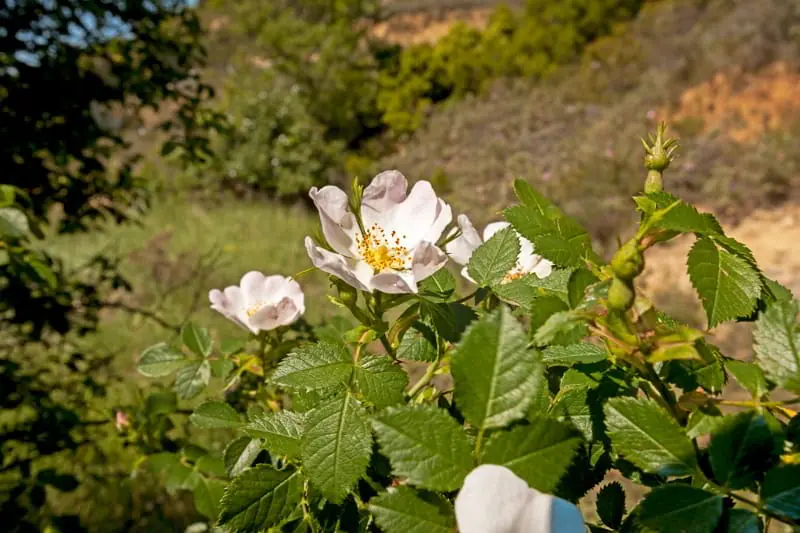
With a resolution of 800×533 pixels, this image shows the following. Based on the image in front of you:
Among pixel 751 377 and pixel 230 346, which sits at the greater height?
pixel 751 377

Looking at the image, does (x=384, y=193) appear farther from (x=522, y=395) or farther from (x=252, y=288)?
(x=252, y=288)

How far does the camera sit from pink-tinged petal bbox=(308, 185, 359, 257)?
23.8 inches

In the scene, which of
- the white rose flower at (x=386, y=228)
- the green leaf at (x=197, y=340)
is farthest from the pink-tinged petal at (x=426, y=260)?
the green leaf at (x=197, y=340)

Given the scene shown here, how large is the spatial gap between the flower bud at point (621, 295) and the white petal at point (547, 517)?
0.46 feet

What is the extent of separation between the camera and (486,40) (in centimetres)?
947

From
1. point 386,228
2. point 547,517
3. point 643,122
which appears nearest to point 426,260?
point 386,228

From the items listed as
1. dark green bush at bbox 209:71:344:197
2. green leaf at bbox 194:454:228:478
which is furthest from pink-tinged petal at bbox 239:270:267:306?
dark green bush at bbox 209:71:344:197

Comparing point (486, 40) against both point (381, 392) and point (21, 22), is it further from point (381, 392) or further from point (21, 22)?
point (381, 392)

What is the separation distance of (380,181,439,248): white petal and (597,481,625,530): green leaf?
0.32 metres

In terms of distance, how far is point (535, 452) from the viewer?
413 millimetres

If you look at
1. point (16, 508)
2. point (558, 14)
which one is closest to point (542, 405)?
point (16, 508)

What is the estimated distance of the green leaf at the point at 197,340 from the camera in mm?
981

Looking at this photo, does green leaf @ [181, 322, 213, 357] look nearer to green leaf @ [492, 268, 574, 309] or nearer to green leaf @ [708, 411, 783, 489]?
green leaf @ [492, 268, 574, 309]

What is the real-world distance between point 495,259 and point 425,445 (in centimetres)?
28
